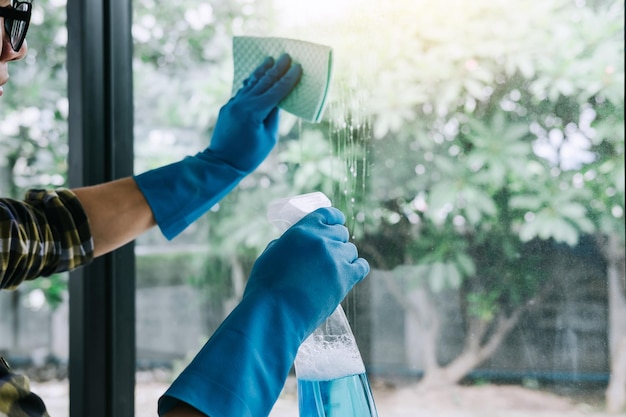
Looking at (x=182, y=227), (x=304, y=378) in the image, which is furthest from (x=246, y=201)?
(x=304, y=378)

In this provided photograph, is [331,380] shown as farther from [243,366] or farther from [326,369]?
[243,366]

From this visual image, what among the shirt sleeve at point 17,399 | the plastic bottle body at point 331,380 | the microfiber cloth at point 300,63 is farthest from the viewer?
the microfiber cloth at point 300,63

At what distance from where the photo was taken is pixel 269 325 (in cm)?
67

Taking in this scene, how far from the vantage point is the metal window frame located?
44.5 inches

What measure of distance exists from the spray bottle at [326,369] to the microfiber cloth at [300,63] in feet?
0.51

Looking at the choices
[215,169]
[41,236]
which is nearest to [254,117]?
[215,169]

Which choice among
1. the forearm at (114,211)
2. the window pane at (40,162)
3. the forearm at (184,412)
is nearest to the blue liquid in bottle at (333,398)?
the forearm at (184,412)

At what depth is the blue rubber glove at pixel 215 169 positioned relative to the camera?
38.0 inches

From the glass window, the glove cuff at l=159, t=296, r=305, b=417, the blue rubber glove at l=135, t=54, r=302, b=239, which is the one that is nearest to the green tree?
the glass window

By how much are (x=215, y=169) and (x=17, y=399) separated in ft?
1.54

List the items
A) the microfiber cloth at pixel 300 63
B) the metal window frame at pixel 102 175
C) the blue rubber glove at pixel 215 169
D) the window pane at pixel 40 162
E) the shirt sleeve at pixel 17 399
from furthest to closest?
1. the window pane at pixel 40 162
2. the metal window frame at pixel 102 175
3. the blue rubber glove at pixel 215 169
4. the microfiber cloth at pixel 300 63
5. the shirt sleeve at pixel 17 399

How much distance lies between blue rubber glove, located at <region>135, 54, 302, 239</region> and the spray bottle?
22 cm

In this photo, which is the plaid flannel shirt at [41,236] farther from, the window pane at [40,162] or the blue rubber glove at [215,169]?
the window pane at [40,162]

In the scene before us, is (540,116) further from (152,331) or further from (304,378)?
(152,331)
